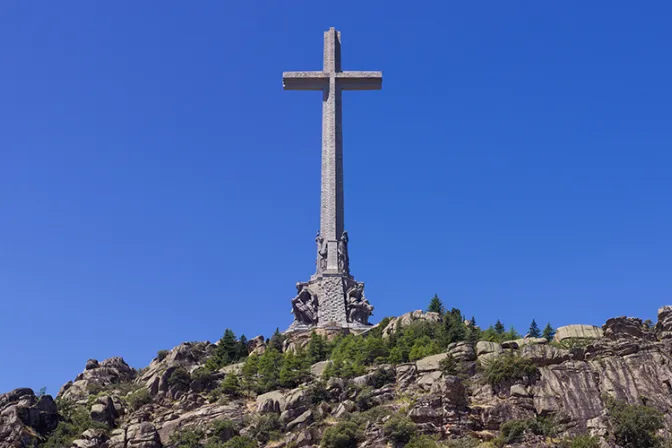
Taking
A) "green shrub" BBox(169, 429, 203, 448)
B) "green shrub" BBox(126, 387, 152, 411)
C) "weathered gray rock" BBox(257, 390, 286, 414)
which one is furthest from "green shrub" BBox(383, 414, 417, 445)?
"green shrub" BBox(126, 387, 152, 411)

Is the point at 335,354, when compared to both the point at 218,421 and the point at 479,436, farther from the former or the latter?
the point at 479,436

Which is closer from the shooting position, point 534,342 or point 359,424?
point 359,424

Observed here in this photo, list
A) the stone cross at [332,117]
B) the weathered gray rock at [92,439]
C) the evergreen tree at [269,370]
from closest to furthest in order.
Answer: the weathered gray rock at [92,439] < the evergreen tree at [269,370] < the stone cross at [332,117]

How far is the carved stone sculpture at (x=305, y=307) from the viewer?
87812 millimetres

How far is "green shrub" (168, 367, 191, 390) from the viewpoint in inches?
2876

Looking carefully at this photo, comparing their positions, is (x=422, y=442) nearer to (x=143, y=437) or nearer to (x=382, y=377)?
(x=382, y=377)

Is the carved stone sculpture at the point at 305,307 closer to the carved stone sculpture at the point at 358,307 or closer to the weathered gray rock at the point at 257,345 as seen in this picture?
the carved stone sculpture at the point at 358,307

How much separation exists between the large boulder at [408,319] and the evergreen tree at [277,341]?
7.36 m

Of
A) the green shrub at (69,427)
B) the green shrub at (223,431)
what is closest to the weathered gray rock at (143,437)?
the green shrub at (69,427)

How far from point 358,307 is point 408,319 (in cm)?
570

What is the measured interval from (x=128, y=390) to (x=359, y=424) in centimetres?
1983

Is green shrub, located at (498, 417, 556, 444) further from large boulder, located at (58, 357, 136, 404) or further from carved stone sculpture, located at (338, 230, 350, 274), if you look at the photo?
carved stone sculpture, located at (338, 230, 350, 274)

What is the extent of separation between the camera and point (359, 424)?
2498 inches

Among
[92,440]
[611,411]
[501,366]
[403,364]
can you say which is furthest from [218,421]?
[611,411]
